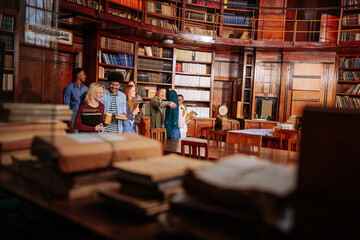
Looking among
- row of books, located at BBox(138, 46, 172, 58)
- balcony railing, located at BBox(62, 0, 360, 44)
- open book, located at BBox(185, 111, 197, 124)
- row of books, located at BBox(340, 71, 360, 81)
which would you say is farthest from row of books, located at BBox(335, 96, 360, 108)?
row of books, located at BBox(138, 46, 172, 58)

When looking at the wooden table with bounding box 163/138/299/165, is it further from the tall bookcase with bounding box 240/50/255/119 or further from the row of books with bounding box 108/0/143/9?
the tall bookcase with bounding box 240/50/255/119

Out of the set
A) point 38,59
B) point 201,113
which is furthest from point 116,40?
point 38,59

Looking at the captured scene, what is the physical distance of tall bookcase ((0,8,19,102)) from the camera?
5.47 ft

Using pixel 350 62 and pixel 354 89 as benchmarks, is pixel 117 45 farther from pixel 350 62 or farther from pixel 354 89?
pixel 354 89

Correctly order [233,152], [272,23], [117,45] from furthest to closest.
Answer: [272,23], [117,45], [233,152]

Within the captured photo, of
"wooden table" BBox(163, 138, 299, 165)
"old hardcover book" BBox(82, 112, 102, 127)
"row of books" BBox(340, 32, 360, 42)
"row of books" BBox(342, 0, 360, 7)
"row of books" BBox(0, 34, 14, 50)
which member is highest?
"row of books" BBox(342, 0, 360, 7)

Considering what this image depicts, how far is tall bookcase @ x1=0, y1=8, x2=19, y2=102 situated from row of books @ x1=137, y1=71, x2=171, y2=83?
5.74 metres

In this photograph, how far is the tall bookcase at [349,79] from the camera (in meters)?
8.06

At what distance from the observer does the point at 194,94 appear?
28.7ft

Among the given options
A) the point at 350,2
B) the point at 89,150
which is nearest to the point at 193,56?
the point at 350,2

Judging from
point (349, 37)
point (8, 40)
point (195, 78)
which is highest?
point (349, 37)

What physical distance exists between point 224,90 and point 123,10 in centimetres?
400

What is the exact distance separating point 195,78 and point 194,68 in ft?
0.96

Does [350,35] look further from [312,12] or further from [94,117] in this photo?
[94,117]
